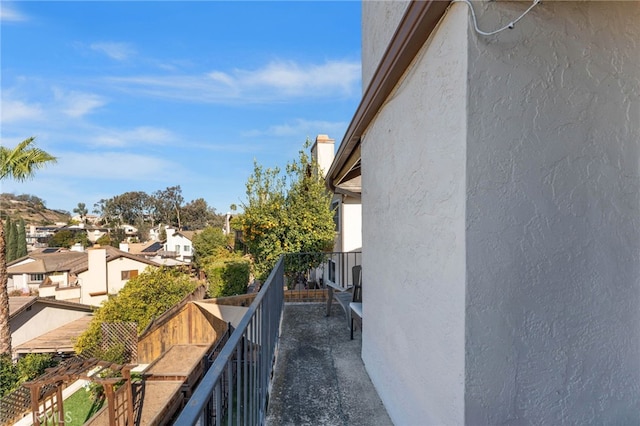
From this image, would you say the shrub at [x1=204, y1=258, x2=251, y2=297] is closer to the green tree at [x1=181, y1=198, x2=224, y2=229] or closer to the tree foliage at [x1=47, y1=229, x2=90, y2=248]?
the tree foliage at [x1=47, y1=229, x2=90, y2=248]

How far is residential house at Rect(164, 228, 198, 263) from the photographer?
3993 cm

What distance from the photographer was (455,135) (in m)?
1.55

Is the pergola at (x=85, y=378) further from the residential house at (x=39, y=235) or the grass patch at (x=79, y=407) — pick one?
the residential house at (x=39, y=235)

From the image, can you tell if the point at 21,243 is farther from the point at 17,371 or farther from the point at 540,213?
the point at 540,213

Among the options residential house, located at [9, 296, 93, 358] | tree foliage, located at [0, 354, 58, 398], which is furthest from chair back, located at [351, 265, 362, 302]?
residential house, located at [9, 296, 93, 358]

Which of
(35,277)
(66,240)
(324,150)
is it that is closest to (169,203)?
(66,240)

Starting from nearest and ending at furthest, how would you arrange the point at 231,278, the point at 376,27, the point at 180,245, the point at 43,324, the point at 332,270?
the point at 376,27 < the point at 332,270 < the point at 231,278 < the point at 43,324 < the point at 180,245

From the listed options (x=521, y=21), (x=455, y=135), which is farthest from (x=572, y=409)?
(x=521, y=21)

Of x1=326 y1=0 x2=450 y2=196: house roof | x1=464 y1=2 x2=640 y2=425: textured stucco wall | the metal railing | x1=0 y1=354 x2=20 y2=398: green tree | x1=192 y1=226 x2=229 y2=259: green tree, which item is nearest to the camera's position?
the metal railing

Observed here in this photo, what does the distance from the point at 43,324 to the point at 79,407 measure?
11252 millimetres

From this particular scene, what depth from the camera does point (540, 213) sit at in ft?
4.90

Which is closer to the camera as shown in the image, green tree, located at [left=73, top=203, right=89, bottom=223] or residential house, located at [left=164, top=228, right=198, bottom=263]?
residential house, located at [left=164, top=228, right=198, bottom=263]

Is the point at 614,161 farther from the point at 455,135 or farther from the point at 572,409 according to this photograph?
the point at 572,409

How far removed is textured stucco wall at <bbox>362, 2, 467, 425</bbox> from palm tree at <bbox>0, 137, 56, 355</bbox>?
617 inches
